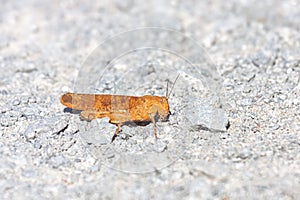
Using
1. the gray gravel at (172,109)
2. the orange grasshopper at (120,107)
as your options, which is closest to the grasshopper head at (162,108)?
the orange grasshopper at (120,107)

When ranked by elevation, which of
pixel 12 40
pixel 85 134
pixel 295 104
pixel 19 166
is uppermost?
pixel 12 40

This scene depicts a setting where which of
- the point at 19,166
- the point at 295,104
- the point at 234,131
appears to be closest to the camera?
the point at 19,166

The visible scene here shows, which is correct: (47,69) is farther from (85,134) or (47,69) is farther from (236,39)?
(236,39)

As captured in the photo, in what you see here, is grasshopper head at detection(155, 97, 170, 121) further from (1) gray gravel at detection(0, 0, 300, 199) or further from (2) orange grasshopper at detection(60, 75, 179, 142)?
(1) gray gravel at detection(0, 0, 300, 199)

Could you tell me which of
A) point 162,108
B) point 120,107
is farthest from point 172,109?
point 120,107

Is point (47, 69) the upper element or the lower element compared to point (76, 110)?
upper

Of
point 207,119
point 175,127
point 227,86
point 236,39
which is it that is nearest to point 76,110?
point 175,127

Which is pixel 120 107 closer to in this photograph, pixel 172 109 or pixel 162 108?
pixel 162 108
